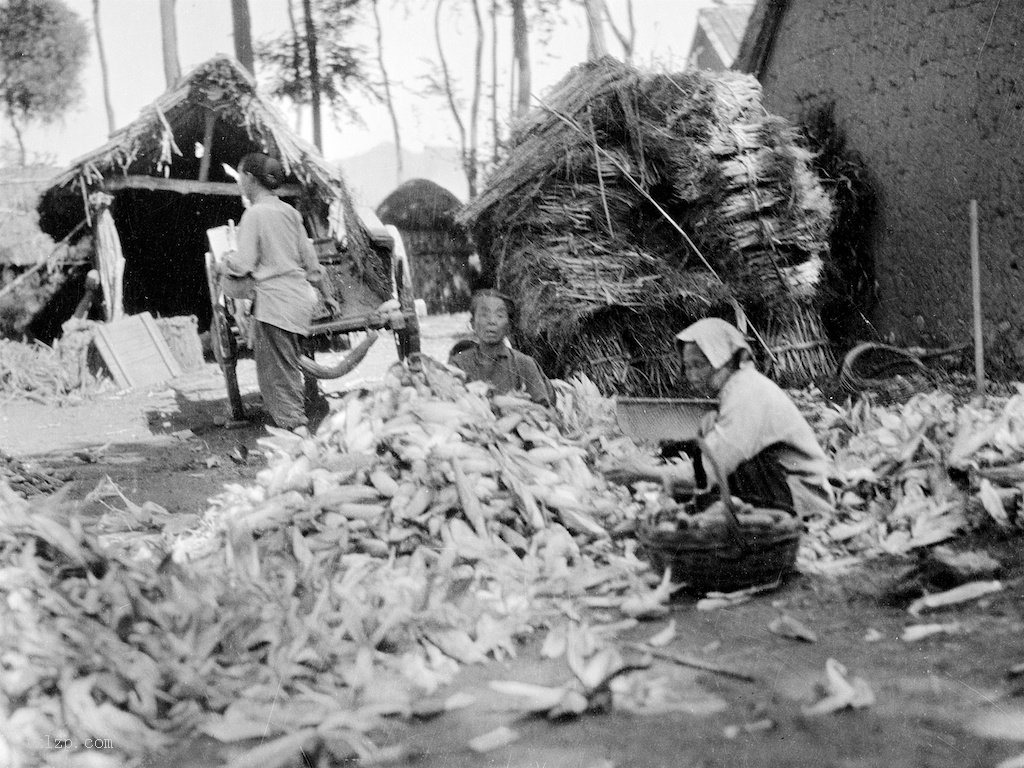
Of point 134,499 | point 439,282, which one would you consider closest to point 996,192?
point 134,499

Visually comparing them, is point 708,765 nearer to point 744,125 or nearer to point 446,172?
point 744,125

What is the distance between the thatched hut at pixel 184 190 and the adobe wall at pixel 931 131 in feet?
12.2

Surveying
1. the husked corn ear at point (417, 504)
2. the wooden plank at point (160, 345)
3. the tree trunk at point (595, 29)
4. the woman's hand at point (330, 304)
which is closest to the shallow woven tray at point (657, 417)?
the husked corn ear at point (417, 504)

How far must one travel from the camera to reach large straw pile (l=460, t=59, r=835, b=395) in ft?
20.0

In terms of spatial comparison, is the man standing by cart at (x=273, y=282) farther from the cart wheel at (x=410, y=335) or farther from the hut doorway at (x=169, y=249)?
the hut doorway at (x=169, y=249)

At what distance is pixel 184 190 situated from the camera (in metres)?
9.79

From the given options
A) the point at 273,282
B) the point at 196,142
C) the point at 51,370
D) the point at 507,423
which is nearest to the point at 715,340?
the point at 507,423

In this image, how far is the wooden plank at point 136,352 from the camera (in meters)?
8.80

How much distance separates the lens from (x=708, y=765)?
6.11 feet

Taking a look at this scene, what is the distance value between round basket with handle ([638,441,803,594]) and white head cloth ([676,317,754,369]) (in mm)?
398

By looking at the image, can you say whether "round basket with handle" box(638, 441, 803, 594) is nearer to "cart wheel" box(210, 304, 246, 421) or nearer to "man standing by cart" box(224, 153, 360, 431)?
"man standing by cart" box(224, 153, 360, 431)

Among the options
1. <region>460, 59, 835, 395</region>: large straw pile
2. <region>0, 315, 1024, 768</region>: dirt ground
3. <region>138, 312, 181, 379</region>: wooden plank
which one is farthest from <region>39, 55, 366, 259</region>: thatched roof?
<region>0, 315, 1024, 768</region>: dirt ground

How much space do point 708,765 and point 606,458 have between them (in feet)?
6.54

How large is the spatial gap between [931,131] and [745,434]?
3757mm
